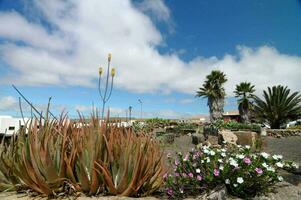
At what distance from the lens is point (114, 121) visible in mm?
5375

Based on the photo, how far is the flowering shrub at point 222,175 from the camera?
5020 millimetres

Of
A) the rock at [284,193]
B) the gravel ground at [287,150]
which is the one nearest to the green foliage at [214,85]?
the gravel ground at [287,150]

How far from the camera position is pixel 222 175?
504 centimetres

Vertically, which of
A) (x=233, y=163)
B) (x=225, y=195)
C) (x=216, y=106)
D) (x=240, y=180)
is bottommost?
(x=225, y=195)

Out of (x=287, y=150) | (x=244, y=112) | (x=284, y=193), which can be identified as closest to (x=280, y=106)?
(x=244, y=112)

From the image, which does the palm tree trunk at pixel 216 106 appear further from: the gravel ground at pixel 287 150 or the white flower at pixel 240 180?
the white flower at pixel 240 180

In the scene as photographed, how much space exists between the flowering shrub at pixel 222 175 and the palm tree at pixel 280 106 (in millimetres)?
38985

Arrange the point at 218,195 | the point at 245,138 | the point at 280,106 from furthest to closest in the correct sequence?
1. the point at 280,106
2. the point at 245,138
3. the point at 218,195

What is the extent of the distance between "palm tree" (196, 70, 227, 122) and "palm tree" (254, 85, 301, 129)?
7007 millimetres

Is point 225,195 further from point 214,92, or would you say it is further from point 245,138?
point 214,92

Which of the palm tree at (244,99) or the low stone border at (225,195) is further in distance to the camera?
the palm tree at (244,99)

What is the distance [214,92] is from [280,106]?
10114mm

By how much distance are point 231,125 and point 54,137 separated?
80.9 ft

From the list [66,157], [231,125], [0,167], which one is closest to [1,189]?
[0,167]
